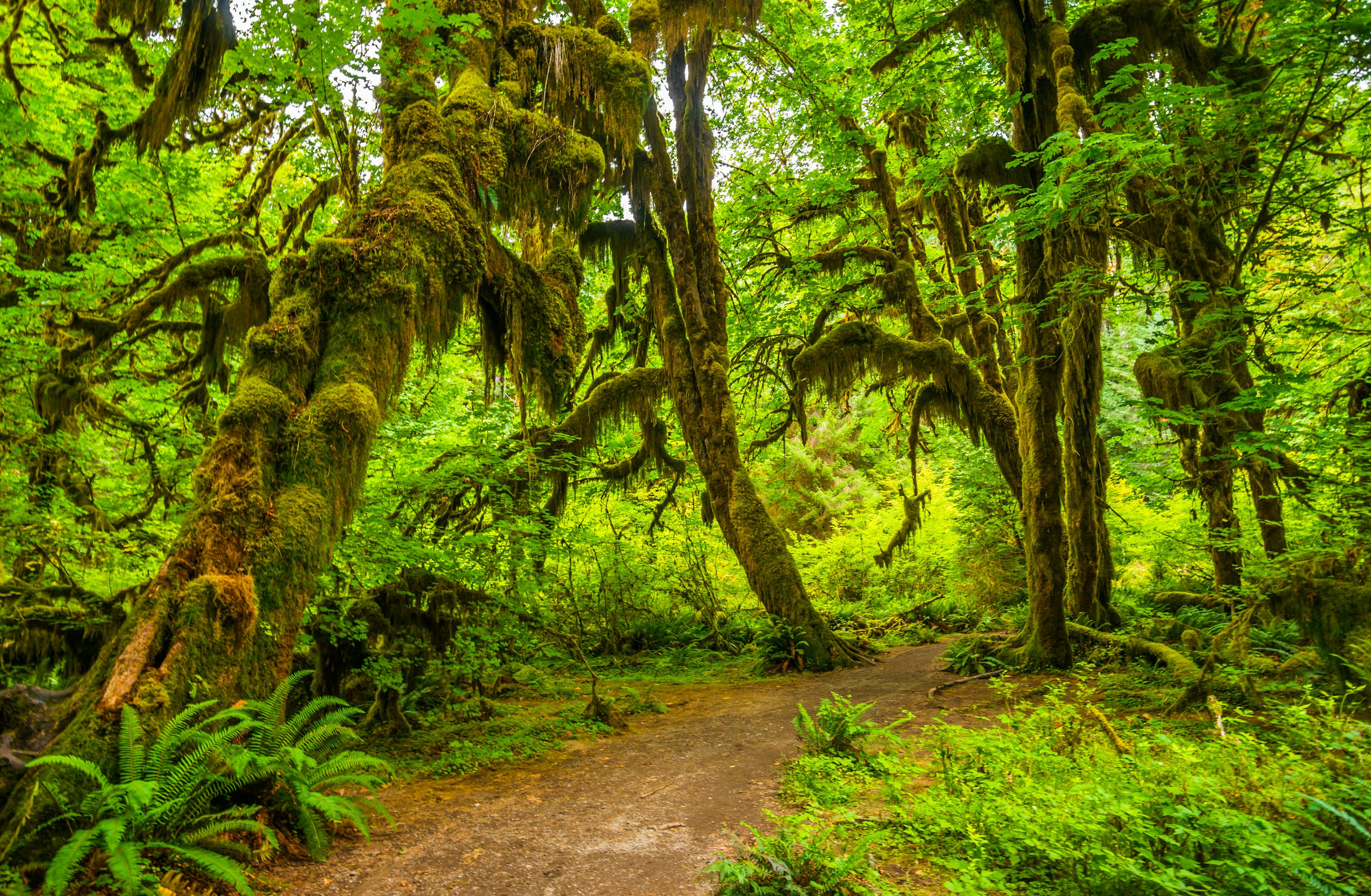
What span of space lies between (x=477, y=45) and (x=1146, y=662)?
10.3 meters

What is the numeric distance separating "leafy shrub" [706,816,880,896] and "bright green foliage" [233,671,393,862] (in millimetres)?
2133

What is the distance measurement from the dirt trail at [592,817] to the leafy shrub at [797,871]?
0.38m

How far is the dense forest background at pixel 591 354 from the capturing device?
14.7 ft

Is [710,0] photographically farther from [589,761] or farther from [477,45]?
[589,761]

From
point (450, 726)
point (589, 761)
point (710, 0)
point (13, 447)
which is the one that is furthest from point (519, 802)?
point (710, 0)

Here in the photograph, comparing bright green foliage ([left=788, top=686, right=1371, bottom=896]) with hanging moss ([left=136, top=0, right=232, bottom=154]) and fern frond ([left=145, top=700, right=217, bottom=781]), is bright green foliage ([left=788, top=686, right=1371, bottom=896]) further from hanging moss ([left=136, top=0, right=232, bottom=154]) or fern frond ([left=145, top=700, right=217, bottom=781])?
hanging moss ([left=136, top=0, right=232, bottom=154])

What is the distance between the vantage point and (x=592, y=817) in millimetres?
4730

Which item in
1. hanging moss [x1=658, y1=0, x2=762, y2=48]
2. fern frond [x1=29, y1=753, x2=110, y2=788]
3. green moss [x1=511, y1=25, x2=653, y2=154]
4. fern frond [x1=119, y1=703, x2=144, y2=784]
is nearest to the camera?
fern frond [x1=29, y1=753, x2=110, y2=788]

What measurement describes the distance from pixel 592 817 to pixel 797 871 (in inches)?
80.7

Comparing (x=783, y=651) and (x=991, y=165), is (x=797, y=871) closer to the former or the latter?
(x=783, y=651)

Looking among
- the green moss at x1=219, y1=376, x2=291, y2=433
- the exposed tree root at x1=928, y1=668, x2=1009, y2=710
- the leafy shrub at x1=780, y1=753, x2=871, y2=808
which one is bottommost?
the exposed tree root at x1=928, y1=668, x2=1009, y2=710

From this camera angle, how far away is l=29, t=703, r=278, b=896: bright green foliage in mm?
2818

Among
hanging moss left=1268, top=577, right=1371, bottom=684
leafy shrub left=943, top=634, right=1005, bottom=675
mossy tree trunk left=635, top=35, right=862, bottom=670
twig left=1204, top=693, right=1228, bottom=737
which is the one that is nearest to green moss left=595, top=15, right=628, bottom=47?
mossy tree trunk left=635, top=35, right=862, bottom=670

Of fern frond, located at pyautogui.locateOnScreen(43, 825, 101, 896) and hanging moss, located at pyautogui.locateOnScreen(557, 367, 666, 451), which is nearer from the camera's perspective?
fern frond, located at pyautogui.locateOnScreen(43, 825, 101, 896)
